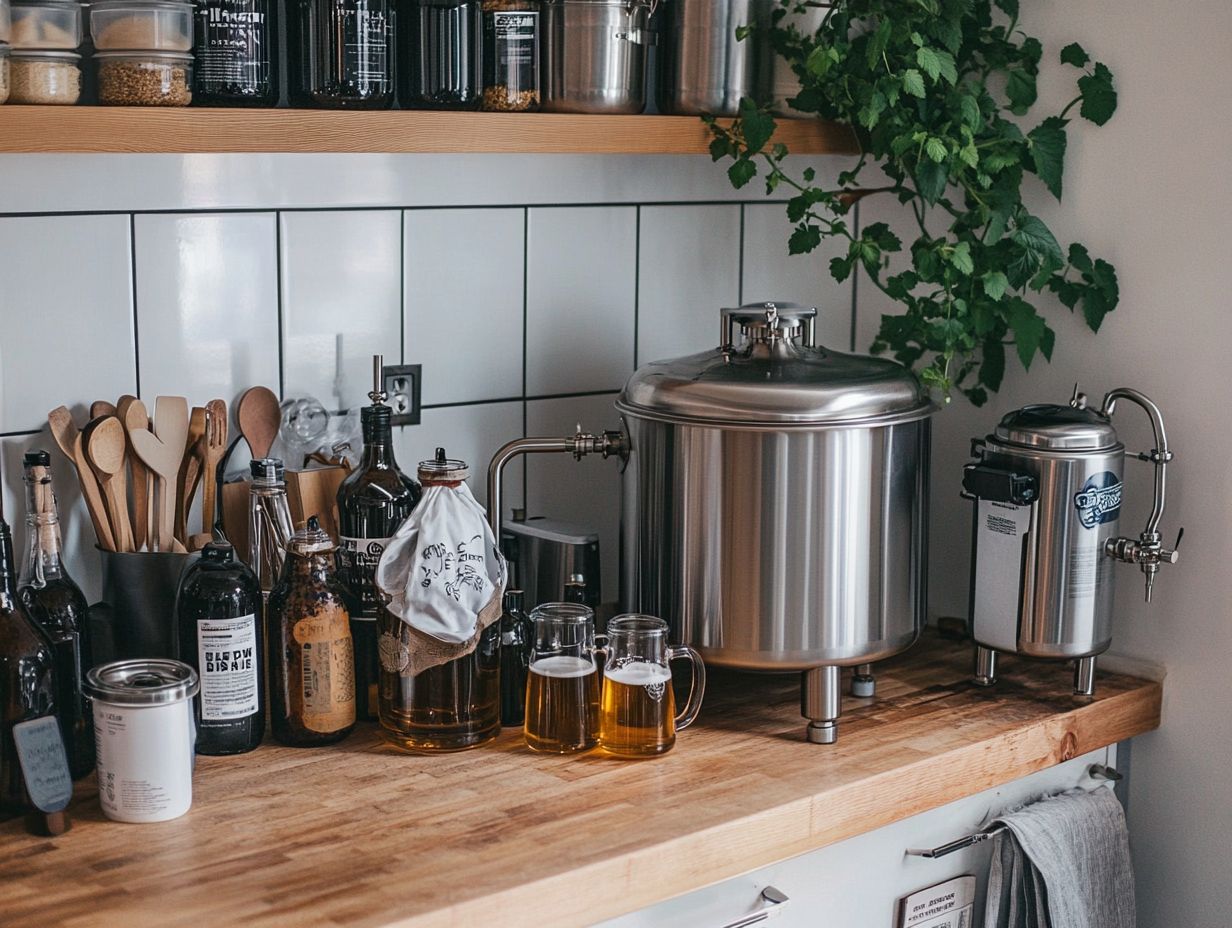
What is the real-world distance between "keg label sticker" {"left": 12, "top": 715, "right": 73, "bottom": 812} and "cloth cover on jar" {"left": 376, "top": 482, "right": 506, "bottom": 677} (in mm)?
317

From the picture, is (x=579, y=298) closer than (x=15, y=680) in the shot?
No

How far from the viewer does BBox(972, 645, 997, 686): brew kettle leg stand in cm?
168

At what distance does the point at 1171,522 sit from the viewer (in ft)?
5.51

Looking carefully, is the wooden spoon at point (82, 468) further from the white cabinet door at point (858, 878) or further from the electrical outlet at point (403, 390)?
the white cabinet door at point (858, 878)

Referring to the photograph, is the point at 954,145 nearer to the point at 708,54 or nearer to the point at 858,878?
the point at 708,54

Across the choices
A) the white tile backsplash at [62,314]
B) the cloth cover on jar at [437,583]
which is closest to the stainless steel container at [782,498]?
the cloth cover on jar at [437,583]

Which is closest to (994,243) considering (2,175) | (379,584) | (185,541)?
(379,584)

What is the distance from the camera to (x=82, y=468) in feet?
4.76

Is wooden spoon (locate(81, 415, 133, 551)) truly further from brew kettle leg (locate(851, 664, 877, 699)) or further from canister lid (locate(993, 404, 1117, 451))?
canister lid (locate(993, 404, 1117, 451))

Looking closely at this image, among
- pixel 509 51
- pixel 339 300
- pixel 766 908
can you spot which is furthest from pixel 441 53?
pixel 766 908

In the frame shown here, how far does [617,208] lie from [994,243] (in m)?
0.46

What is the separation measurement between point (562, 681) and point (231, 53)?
0.66 m

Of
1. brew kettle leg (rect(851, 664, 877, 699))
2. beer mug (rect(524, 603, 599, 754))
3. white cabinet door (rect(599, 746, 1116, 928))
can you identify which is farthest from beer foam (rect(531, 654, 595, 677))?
brew kettle leg (rect(851, 664, 877, 699))

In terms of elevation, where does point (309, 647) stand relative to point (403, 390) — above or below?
below
